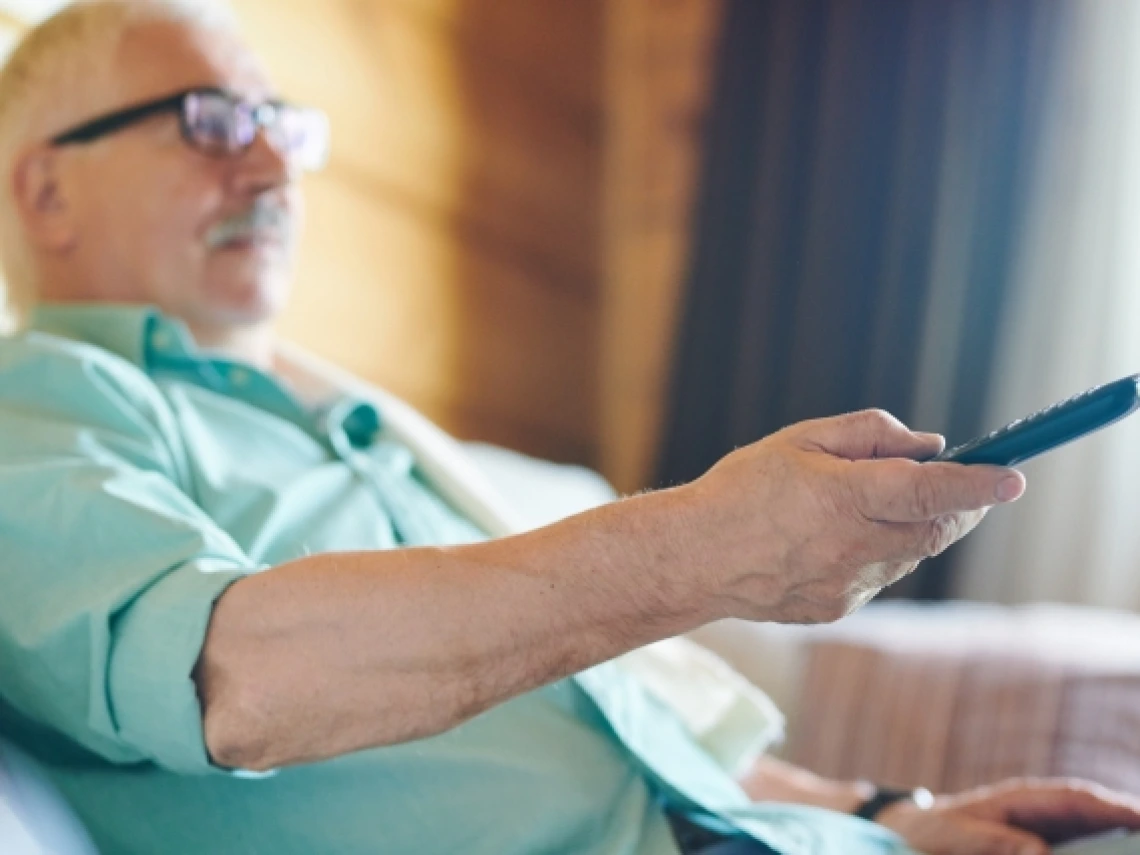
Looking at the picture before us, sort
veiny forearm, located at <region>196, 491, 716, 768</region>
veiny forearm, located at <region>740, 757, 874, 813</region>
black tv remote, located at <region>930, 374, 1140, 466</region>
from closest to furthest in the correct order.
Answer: black tv remote, located at <region>930, 374, 1140, 466</region>, veiny forearm, located at <region>196, 491, 716, 768</region>, veiny forearm, located at <region>740, 757, 874, 813</region>

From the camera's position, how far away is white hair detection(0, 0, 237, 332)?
112 centimetres

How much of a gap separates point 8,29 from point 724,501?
3.66 feet

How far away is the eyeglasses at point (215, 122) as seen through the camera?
3.68ft

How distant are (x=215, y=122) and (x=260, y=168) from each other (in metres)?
0.06

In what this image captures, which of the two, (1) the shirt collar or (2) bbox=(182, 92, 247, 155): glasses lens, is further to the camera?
(2) bbox=(182, 92, 247, 155): glasses lens

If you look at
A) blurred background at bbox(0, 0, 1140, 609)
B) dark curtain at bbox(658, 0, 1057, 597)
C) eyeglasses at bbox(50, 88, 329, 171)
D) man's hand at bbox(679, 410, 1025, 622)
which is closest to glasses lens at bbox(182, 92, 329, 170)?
eyeglasses at bbox(50, 88, 329, 171)

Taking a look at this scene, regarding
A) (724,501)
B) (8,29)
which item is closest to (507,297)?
(8,29)

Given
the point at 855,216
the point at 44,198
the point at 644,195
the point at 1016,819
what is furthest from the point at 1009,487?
the point at 644,195

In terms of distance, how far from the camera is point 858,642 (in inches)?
54.8

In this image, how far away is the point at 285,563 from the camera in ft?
2.25

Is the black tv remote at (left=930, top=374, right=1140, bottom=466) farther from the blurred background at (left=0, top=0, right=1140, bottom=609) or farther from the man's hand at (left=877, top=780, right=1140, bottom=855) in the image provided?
the blurred background at (left=0, top=0, right=1140, bottom=609)

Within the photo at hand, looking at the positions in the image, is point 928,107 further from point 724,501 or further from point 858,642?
point 724,501

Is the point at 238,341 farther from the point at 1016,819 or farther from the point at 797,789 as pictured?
the point at 1016,819

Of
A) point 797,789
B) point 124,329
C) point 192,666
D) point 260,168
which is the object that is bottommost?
point 797,789
